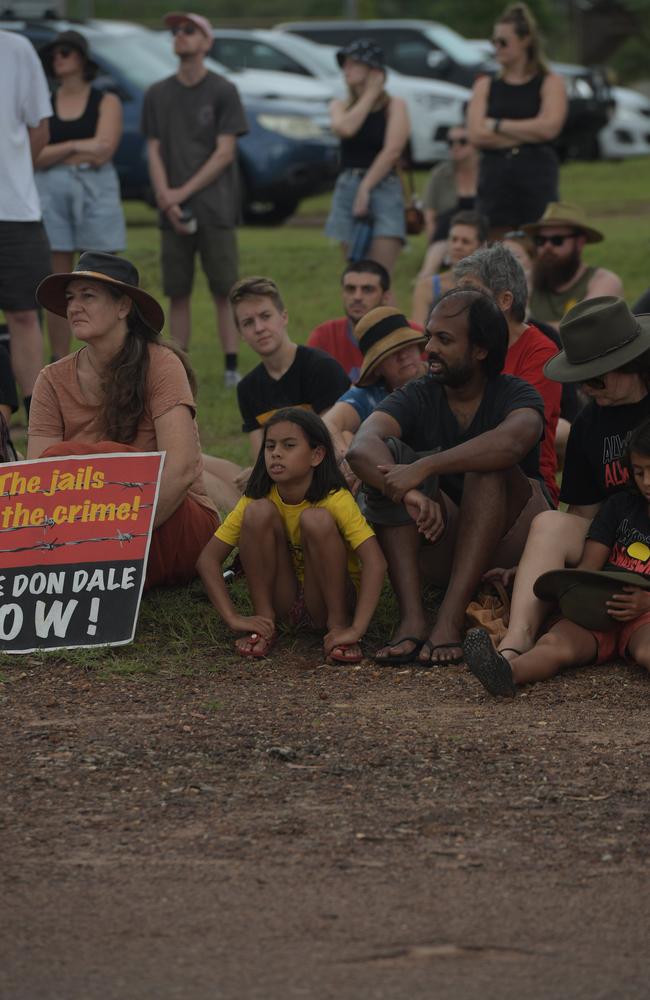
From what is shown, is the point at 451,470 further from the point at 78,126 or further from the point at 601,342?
A: the point at 78,126

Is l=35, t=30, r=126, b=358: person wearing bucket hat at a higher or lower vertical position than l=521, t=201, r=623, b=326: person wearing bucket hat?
higher

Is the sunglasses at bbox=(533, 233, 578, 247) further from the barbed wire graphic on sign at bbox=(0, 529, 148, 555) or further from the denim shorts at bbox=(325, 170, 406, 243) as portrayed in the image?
the barbed wire graphic on sign at bbox=(0, 529, 148, 555)

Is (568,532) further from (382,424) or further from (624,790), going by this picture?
(624,790)

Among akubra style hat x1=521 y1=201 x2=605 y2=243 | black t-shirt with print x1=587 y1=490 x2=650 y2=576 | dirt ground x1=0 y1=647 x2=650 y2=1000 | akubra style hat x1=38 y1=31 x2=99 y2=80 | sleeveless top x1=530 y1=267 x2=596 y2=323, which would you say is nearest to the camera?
dirt ground x1=0 y1=647 x2=650 y2=1000

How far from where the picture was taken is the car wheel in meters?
18.8

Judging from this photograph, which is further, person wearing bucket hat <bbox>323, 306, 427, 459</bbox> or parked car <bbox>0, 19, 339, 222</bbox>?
parked car <bbox>0, 19, 339, 222</bbox>

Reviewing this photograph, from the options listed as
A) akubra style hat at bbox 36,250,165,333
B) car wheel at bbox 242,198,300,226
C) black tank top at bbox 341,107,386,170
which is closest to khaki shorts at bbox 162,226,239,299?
black tank top at bbox 341,107,386,170

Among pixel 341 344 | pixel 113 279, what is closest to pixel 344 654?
pixel 113 279

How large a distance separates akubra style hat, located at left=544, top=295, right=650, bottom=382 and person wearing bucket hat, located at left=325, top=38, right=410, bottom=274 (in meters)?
5.17

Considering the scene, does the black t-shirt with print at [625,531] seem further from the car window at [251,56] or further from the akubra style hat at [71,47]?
the car window at [251,56]

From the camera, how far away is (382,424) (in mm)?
6535

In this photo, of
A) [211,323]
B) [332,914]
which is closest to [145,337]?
[332,914]

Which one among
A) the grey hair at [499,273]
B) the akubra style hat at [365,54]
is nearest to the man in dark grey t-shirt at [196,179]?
the akubra style hat at [365,54]

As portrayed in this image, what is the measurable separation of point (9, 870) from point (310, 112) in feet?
50.1
